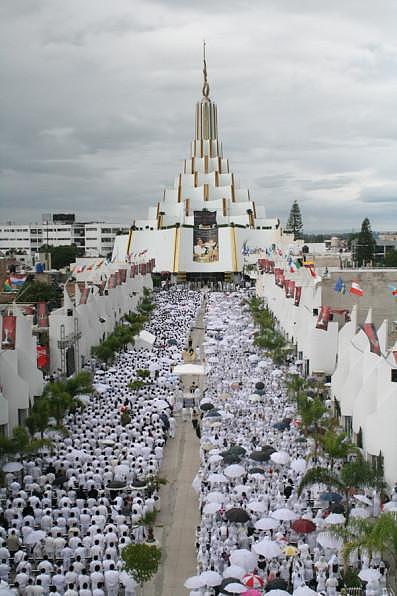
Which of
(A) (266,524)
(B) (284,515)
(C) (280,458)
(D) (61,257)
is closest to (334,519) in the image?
(B) (284,515)

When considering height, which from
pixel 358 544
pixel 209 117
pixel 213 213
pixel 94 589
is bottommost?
pixel 94 589

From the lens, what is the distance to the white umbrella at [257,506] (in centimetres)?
1475

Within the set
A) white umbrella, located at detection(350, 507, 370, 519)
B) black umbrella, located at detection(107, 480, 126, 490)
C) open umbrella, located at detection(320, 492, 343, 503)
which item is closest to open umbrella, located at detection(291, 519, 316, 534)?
white umbrella, located at detection(350, 507, 370, 519)

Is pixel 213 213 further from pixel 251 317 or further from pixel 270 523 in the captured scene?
pixel 270 523

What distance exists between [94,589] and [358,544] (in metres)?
4.57

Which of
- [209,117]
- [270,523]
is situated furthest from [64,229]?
[270,523]

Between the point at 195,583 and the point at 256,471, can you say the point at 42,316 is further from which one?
the point at 195,583

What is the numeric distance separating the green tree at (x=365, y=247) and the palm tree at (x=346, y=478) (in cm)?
7272

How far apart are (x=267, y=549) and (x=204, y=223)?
7765 cm

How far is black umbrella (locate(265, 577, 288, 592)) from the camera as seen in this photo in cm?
1180

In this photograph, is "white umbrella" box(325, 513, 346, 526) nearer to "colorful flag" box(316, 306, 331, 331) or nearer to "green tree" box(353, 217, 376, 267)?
"colorful flag" box(316, 306, 331, 331)

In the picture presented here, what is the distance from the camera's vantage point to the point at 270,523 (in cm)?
1412

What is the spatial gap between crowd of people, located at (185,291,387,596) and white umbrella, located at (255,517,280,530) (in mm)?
20

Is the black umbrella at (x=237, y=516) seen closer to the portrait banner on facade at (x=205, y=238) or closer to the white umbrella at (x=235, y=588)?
the white umbrella at (x=235, y=588)
